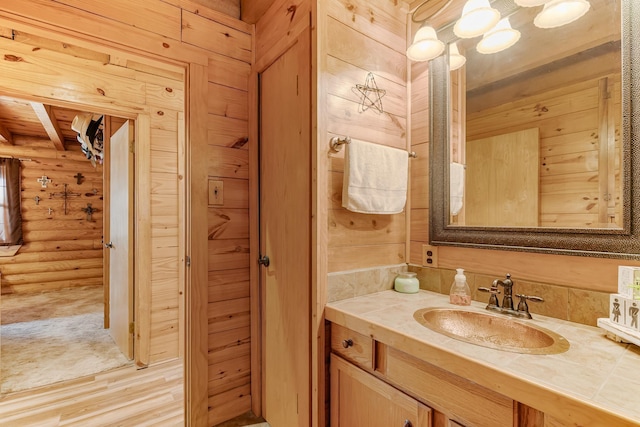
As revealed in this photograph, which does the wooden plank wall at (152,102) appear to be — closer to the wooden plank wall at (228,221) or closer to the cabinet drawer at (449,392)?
the wooden plank wall at (228,221)

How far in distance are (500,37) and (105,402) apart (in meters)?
3.07

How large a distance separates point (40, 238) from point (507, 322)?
6.85m

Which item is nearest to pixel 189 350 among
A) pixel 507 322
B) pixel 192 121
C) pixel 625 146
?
pixel 192 121

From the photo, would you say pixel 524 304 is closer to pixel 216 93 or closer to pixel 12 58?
pixel 216 93

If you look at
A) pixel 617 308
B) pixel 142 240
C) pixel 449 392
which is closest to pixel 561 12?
pixel 617 308

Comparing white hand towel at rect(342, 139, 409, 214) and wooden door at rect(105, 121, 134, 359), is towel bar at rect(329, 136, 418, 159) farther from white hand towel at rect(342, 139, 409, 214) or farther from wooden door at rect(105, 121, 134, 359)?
wooden door at rect(105, 121, 134, 359)

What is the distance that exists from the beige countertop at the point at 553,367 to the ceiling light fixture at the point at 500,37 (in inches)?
45.4

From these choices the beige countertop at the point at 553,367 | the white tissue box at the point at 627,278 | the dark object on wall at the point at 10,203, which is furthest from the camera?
the dark object on wall at the point at 10,203

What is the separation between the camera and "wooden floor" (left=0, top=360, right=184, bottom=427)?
1808mm

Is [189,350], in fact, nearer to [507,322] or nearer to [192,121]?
[192,121]

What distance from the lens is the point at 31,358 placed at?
2566mm

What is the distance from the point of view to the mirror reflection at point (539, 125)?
1058mm

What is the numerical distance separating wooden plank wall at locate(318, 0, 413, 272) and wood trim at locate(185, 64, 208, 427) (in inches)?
30.0

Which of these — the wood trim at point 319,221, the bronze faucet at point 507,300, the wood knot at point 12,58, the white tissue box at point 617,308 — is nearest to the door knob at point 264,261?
the wood trim at point 319,221
